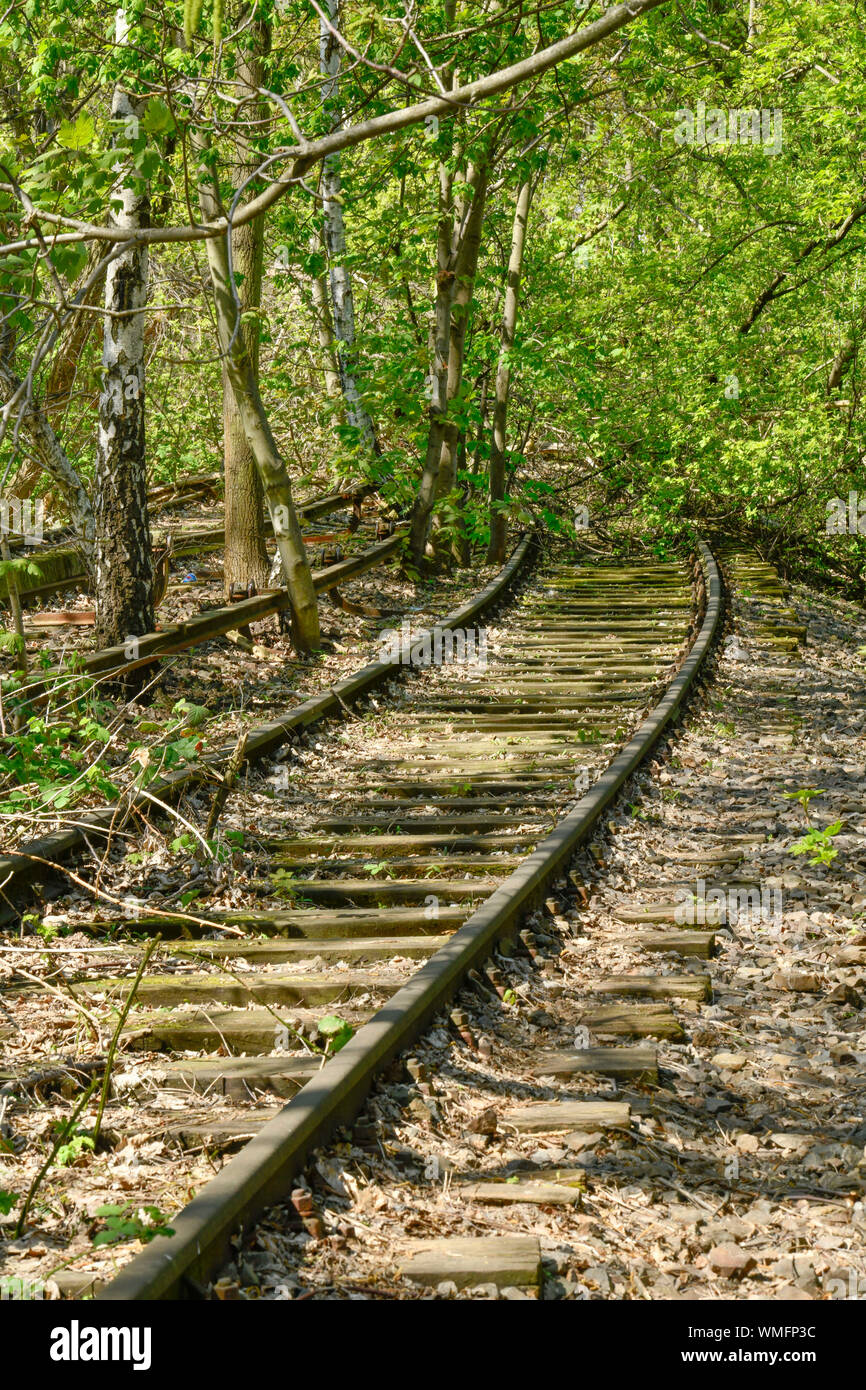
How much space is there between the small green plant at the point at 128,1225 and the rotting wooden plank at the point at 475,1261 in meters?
0.61

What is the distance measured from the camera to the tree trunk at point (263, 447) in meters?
9.97

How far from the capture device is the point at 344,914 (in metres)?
5.94

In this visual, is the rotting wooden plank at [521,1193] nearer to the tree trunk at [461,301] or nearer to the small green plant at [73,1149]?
the small green plant at [73,1149]

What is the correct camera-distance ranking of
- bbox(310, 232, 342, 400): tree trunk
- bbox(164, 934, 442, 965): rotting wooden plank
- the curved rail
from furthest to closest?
1. bbox(310, 232, 342, 400): tree trunk
2. bbox(164, 934, 442, 965): rotting wooden plank
3. the curved rail

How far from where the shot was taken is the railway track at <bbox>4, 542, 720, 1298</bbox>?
12.6ft

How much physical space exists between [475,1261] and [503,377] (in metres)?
15.3

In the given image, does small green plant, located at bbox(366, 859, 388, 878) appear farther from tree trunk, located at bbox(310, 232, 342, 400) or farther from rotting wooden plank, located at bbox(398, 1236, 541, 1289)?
tree trunk, located at bbox(310, 232, 342, 400)

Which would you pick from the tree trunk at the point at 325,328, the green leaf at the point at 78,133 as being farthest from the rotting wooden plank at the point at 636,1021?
the tree trunk at the point at 325,328

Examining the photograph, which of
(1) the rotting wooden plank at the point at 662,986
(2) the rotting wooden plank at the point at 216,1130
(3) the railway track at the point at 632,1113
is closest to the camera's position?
(3) the railway track at the point at 632,1113

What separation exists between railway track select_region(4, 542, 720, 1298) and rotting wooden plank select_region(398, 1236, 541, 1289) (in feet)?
1.40

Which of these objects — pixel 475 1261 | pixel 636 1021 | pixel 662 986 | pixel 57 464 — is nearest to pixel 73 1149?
pixel 475 1261

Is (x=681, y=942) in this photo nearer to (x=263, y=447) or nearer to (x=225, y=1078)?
(x=225, y=1078)

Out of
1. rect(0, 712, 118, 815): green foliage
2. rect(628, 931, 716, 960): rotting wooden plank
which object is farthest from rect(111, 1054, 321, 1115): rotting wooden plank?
rect(628, 931, 716, 960): rotting wooden plank
